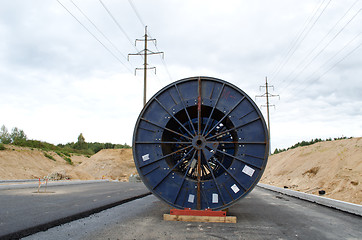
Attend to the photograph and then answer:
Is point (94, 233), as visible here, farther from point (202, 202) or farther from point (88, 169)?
point (88, 169)

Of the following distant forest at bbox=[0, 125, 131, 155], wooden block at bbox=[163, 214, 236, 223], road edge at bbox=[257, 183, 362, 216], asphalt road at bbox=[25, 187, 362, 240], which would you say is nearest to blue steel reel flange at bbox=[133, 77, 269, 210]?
wooden block at bbox=[163, 214, 236, 223]

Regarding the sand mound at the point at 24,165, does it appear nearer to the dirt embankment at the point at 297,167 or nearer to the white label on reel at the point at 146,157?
the dirt embankment at the point at 297,167

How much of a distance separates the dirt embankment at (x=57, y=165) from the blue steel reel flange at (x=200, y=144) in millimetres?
25703

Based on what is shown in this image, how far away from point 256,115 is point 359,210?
4343mm

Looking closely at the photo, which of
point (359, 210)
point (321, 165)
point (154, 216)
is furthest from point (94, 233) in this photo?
point (321, 165)

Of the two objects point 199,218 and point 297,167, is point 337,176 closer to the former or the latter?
point 297,167

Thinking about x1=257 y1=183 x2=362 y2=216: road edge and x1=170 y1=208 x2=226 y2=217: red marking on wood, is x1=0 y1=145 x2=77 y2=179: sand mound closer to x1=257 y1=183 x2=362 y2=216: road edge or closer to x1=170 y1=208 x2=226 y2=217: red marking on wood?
x1=257 y1=183 x2=362 y2=216: road edge

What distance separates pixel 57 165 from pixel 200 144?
4737 centimetres

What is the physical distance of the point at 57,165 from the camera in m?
48.2

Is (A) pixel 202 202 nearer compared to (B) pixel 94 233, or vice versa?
(B) pixel 94 233

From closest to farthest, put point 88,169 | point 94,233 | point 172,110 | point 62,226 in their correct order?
point 94,233, point 62,226, point 172,110, point 88,169

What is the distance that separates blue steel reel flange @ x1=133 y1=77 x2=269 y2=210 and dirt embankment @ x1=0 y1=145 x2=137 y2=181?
25.7m

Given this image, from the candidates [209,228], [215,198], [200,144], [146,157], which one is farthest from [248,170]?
[146,157]

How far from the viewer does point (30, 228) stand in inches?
215
